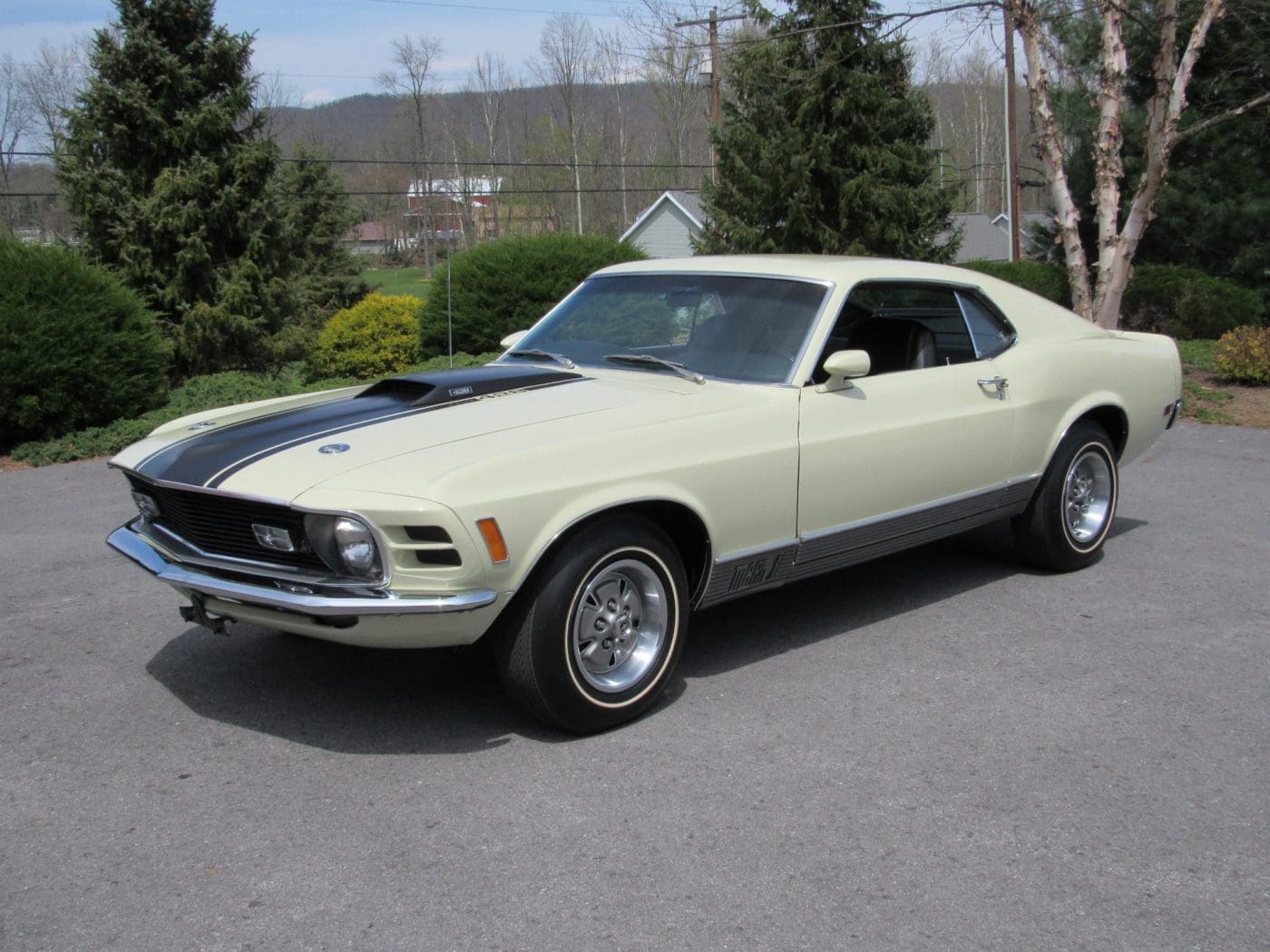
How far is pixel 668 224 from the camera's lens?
4331 cm

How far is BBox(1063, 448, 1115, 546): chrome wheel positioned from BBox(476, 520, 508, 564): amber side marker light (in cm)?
367

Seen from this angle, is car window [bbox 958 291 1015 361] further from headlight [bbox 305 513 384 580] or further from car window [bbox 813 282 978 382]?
headlight [bbox 305 513 384 580]

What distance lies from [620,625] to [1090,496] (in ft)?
10.9

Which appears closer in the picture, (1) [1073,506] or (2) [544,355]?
(2) [544,355]

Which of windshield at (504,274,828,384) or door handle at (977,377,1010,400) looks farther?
door handle at (977,377,1010,400)

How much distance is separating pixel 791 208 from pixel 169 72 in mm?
9576

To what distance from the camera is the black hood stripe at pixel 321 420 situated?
419cm

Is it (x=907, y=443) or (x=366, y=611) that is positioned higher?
(x=907, y=443)

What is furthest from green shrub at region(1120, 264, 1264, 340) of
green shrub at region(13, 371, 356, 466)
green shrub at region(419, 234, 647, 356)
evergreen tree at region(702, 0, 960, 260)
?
green shrub at region(13, 371, 356, 466)

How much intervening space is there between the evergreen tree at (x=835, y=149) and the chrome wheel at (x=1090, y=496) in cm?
1266

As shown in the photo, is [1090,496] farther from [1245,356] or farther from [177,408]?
[177,408]

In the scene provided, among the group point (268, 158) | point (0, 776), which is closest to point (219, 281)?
point (268, 158)

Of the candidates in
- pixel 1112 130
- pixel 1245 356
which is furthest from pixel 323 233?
pixel 1245 356

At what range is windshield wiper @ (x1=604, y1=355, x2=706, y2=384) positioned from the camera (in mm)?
4930
